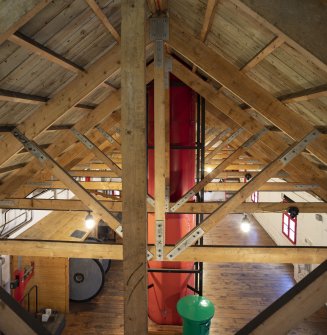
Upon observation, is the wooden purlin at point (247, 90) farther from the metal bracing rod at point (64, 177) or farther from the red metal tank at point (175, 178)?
the red metal tank at point (175, 178)

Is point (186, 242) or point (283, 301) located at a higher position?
point (283, 301)

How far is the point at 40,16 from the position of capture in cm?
269

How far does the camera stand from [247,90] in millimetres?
3785

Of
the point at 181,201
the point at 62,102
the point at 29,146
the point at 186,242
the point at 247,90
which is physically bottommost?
the point at 186,242

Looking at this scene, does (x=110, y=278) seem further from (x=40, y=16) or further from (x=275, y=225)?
(x=40, y=16)

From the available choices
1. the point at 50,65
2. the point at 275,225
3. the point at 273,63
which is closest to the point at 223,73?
the point at 273,63

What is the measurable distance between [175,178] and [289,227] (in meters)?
6.55

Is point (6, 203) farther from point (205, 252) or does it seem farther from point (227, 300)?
point (227, 300)

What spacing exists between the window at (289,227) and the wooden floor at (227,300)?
101cm

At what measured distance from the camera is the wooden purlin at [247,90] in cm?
367

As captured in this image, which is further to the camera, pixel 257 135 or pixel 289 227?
pixel 289 227

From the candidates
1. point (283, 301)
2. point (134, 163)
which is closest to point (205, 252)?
point (283, 301)

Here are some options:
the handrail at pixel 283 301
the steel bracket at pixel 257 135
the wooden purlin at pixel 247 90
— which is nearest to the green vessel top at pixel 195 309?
the steel bracket at pixel 257 135

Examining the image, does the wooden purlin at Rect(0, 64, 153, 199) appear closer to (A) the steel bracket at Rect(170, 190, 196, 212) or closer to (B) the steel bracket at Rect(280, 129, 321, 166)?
(A) the steel bracket at Rect(170, 190, 196, 212)
